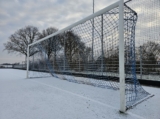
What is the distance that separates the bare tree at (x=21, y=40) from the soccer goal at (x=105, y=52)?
15.6 meters

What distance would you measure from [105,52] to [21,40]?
20.2m

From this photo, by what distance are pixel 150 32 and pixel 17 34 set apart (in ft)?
71.3

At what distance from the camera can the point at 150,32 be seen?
3033mm

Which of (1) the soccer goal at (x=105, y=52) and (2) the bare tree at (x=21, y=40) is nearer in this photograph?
(1) the soccer goal at (x=105, y=52)

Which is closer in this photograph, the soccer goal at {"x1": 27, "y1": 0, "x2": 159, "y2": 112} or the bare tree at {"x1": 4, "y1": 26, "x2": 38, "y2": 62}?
the soccer goal at {"x1": 27, "y1": 0, "x2": 159, "y2": 112}

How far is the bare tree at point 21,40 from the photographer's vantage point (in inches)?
793

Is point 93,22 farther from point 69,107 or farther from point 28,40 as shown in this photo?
point 28,40

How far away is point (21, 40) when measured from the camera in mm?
20500

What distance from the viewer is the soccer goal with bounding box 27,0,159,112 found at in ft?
6.64

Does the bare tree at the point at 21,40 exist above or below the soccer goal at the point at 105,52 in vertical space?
above

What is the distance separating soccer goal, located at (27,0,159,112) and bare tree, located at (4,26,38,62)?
51.2 ft

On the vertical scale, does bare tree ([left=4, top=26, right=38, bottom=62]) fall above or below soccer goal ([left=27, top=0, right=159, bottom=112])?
above

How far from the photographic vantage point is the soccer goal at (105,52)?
6.64 ft

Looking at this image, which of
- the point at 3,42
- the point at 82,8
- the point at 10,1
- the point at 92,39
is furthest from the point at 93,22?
the point at 3,42
